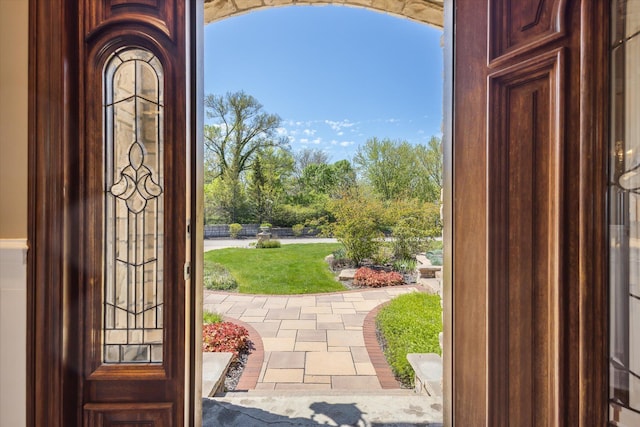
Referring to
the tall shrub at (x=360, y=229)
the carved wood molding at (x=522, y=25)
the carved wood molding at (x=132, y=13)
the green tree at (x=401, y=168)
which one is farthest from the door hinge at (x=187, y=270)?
the green tree at (x=401, y=168)

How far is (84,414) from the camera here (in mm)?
1146

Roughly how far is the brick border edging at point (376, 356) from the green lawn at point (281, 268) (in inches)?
61.4

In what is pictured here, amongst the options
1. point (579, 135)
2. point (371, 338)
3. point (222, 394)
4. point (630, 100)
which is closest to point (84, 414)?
point (222, 394)

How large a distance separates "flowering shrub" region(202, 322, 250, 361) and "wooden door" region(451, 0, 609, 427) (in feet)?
7.43

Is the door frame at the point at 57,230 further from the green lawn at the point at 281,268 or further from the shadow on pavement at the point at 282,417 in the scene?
the green lawn at the point at 281,268

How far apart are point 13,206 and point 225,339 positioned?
87.6 inches

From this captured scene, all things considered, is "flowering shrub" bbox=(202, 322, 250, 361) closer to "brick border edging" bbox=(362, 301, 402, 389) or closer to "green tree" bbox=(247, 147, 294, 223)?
"brick border edging" bbox=(362, 301, 402, 389)

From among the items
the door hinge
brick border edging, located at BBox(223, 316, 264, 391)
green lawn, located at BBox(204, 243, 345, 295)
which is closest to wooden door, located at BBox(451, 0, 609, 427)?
the door hinge

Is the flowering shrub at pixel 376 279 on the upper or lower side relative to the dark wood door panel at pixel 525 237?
lower

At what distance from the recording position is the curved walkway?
239 cm

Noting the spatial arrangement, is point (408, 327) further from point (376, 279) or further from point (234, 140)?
point (234, 140)

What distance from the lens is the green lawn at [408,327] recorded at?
2.65 metres

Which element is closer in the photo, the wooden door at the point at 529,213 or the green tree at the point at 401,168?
the wooden door at the point at 529,213

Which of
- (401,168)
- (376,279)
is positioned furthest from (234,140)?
(376,279)
